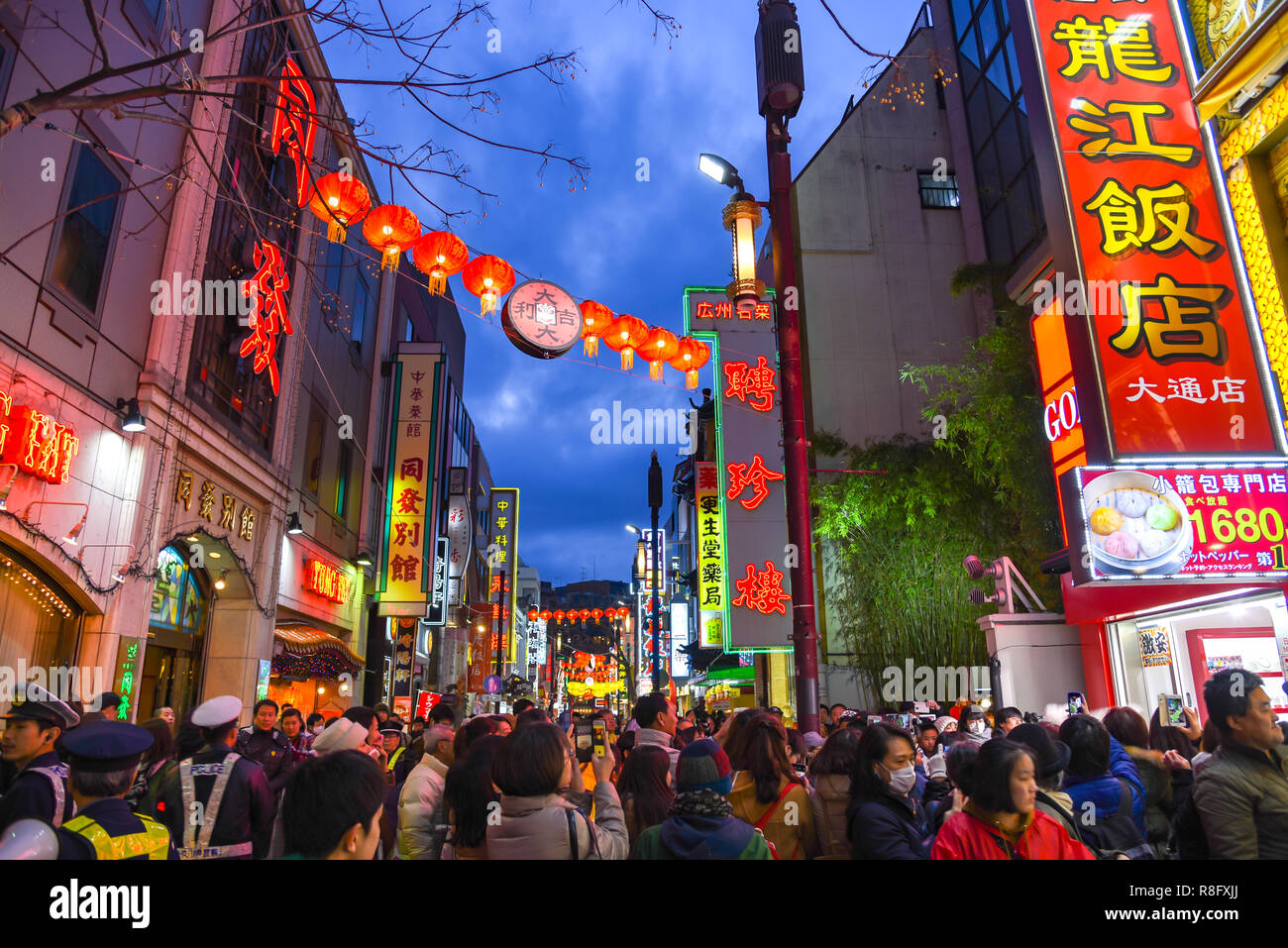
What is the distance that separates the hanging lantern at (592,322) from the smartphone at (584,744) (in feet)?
18.8

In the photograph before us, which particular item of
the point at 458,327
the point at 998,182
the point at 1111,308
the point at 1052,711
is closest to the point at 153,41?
the point at 1111,308

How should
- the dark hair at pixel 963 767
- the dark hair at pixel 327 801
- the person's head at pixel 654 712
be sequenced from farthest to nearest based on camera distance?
the person's head at pixel 654 712 < the dark hair at pixel 963 767 < the dark hair at pixel 327 801

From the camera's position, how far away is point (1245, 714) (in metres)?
3.77

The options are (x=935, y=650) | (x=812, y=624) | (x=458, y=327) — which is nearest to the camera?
(x=812, y=624)

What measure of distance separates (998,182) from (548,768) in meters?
22.7

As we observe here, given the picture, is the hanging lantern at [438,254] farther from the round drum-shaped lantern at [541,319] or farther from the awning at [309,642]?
the awning at [309,642]

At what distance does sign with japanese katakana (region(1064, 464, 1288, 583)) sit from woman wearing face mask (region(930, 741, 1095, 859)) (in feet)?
20.8

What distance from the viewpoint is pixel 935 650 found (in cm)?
1717

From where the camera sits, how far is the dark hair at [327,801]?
101 inches

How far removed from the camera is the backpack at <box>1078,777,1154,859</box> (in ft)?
14.0

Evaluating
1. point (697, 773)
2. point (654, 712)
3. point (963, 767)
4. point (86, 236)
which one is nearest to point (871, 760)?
point (963, 767)

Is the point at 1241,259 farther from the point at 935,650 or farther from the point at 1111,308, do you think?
the point at 935,650

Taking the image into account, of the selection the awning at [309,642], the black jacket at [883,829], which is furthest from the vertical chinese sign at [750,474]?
the black jacket at [883,829]

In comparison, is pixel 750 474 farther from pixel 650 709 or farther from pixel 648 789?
pixel 648 789
